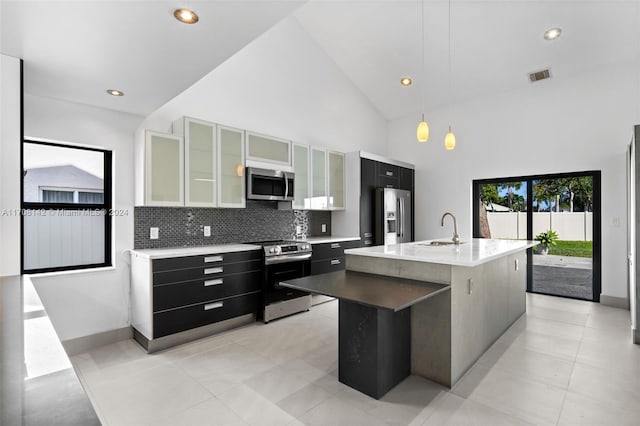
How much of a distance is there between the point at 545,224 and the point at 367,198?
110 inches

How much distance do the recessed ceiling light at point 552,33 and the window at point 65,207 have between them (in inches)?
210

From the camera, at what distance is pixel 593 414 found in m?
2.07

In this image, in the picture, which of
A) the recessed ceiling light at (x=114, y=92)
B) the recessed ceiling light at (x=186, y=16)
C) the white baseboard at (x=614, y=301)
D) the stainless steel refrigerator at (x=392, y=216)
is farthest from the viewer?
the stainless steel refrigerator at (x=392, y=216)

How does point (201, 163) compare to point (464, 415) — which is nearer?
point (464, 415)

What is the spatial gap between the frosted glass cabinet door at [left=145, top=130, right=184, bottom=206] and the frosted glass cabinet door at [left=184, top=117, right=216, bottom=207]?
8 cm

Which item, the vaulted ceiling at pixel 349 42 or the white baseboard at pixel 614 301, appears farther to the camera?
the white baseboard at pixel 614 301

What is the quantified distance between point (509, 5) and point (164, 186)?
4470 millimetres

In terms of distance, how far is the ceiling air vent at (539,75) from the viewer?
15.5ft

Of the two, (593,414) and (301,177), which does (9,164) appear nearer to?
(301,177)

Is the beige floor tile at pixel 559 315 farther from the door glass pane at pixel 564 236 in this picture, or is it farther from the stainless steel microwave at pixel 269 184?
the stainless steel microwave at pixel 269 184

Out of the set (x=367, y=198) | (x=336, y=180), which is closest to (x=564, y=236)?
(x=367, y=198)

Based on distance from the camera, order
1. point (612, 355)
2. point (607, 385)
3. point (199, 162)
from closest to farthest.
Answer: point (607, 385), point (612, 355), point (199, 162)

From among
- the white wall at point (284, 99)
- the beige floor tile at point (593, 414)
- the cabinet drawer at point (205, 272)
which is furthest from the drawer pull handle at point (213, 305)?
the beige floor tile at point (593, 414)

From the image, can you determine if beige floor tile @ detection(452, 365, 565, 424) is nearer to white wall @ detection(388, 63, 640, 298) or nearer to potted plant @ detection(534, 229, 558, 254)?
white wall @ detection(388, 63, 640, 298)
